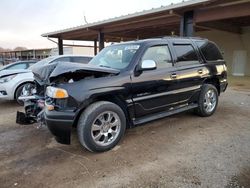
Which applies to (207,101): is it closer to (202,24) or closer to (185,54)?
(185,54)

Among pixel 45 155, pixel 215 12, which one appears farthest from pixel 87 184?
pixel 215 12

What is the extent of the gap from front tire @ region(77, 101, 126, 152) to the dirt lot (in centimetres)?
17

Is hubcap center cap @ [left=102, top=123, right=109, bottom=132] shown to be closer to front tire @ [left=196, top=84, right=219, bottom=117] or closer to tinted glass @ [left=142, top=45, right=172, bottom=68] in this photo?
tinted glass @ [left=142, top=45, right=172, bottom=68]

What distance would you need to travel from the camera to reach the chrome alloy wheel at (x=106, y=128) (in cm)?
355

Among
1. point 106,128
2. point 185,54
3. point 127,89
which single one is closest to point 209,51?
point 185,54

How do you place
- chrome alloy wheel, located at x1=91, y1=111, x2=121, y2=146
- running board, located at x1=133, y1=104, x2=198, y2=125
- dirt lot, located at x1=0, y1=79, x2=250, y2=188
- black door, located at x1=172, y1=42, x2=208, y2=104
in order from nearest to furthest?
dirt lot, located at x1=0, y1=79, x2=250, y2=188 < chrome alloy wheel, located at x1=91, y1=111, x2=121, y2=146 < running board, located at x1=133, y1=104, x2=198, y2=125 < black door, located at x1=172, y1=42, x2=208, y2=104

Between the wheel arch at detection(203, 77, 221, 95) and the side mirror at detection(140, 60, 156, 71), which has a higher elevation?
the side mirror at detection(140, 60, 156, 71)

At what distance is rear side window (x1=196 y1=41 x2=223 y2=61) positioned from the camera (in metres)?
5.28

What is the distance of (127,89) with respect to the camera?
3783 millimetres

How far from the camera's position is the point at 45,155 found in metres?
3.58

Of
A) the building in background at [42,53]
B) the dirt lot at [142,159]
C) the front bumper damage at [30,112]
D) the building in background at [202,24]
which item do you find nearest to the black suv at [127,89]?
the dirt lot at [142,159]

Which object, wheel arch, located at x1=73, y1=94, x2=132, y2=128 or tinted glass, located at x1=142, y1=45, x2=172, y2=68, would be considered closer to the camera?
wheel arch, located at x1=73, y1=94, x2=132, y2=128

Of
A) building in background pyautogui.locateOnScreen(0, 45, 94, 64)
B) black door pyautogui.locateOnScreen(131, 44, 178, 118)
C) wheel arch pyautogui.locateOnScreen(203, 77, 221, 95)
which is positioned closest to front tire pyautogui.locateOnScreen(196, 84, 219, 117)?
wheel arch pyautogui.locateOnScreen(203, 77, 221, 95)

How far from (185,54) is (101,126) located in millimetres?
2456
